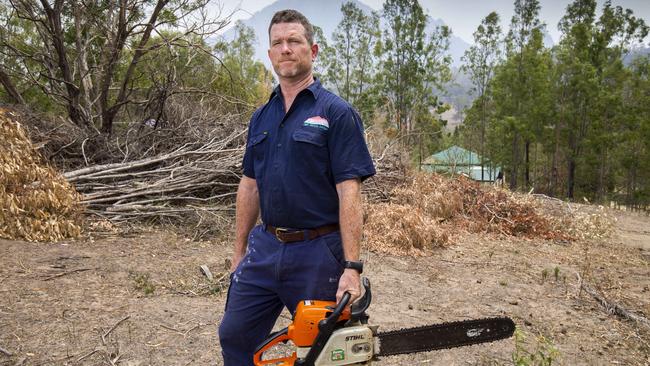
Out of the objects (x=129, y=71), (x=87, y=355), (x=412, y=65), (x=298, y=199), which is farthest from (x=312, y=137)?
(x=412, y=65)

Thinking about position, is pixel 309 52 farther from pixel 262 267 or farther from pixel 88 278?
pixel 88 278

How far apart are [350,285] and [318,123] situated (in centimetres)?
68

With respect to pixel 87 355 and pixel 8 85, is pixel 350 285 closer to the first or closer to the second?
pixel 87 355

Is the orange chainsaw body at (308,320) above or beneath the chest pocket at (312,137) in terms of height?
beneath

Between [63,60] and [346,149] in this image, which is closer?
[346,149]

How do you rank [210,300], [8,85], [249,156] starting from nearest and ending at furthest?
[249,156] < [210,300] < [8,85]

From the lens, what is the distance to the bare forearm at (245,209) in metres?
2.32

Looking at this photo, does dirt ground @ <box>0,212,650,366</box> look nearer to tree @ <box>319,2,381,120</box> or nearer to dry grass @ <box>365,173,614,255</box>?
dry grass @ <box>365,173,614,255</box>

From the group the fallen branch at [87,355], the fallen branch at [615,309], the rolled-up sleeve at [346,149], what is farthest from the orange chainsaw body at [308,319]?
the fallen branch at [615,309]

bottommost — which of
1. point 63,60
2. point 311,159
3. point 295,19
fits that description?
point 311,159

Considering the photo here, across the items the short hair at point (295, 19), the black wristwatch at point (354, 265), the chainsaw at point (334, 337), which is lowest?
the chainsaw at point (334, 337)

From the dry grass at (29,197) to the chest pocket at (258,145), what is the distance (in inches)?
178

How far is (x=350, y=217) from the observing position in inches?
75.2

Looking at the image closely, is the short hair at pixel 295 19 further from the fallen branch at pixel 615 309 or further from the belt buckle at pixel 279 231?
the fallen branch at pixel 615 309
